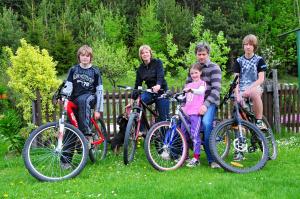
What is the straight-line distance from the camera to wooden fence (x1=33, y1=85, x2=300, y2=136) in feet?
29.8

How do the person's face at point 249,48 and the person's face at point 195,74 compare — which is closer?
the person's face at point 195,74

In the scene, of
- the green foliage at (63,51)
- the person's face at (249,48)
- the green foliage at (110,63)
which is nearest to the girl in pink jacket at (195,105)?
the person's face at (249,48)

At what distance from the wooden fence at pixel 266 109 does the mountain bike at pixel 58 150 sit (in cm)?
231

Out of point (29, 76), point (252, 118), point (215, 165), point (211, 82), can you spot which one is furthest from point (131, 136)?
point (29, 76)

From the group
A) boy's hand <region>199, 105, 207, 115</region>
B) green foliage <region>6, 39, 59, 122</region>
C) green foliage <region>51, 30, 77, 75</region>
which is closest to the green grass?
boy's hand <region>199, 105, 207, 115</region>

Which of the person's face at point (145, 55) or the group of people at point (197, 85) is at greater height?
the person's face at point (145, 55)

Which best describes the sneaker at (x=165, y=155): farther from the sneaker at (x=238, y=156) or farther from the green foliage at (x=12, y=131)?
the green foliage at (x=12, y=131)

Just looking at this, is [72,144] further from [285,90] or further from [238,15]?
[238,15]

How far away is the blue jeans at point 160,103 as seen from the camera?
22.1 feet

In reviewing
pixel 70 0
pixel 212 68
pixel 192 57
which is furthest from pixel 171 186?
pixel 70 0

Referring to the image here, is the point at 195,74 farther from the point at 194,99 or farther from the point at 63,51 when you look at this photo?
the point at 63,51

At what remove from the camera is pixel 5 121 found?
790 centimetres

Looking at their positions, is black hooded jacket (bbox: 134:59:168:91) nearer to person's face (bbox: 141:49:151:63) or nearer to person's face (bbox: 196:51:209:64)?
person's face (bbox: 141:49:151:63)

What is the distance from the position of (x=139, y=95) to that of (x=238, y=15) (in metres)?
26.5
